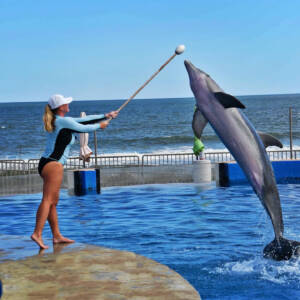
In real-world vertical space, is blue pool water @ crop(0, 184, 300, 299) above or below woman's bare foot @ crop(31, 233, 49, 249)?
below

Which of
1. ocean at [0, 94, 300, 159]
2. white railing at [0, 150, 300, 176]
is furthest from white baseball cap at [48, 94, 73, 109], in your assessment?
ocean at [0, 94, 300, 159]

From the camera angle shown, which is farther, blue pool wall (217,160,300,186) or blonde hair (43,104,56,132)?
blue pool wall (217,160,300,186)

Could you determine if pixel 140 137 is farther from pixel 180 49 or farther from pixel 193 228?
pixel 180 49

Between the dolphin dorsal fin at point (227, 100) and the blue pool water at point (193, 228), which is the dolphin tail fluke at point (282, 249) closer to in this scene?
the blue pool water at point (193, 228)

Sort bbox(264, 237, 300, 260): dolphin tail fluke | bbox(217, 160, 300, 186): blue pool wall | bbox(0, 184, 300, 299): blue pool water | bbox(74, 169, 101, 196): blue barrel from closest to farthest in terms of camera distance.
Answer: bbox(264, 237, 300, 260): dolphin tail fluke < bbox(0, 184, 300, 299): blue pool water < bbox(74, 169, 101, 196): blue barrel < bbox(217, 160, 300, 186): blue pool wall

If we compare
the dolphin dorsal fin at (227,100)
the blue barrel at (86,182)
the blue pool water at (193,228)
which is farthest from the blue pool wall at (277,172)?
the dolphin dorsal fin at (227,100)

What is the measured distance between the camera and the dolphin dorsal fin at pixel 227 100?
6203 millimetres

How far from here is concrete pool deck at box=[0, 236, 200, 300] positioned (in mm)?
5293

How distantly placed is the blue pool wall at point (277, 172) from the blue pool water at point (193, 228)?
0.71m

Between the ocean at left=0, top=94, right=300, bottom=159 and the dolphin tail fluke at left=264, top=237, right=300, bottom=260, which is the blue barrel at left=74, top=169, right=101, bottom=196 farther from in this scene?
the ocean at left=0, top=94, right=300, bottom=159

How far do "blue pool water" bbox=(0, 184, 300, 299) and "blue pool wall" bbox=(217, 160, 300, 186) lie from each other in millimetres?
708

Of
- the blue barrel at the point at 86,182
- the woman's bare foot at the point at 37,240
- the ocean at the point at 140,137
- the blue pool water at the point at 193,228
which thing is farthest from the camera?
the ocean at the point at 140,137

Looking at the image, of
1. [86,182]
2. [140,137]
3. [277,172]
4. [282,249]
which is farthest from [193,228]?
[140,137]

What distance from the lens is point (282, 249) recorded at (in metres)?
6.87
